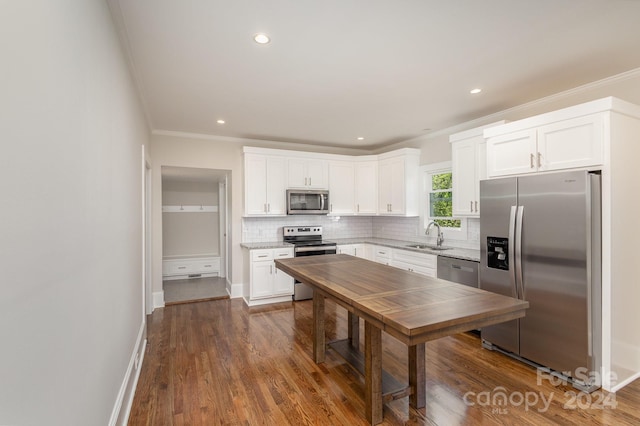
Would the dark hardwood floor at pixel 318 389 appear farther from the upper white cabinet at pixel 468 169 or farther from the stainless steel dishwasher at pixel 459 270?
the upper white cabinet at pixel 468 169

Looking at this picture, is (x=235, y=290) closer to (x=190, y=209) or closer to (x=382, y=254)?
(x=382, y=254)

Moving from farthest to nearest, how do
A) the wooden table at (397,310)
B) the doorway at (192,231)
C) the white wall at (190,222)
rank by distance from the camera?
the white wall at (190,222) < the doorway at (192,231) < the wooden table at (397,310)

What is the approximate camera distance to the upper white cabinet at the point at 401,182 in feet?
16.7

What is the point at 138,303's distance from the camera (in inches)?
119

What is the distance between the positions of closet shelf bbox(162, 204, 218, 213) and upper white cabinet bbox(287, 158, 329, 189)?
3.18 m

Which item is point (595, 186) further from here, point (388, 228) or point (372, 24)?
point (388, 228)

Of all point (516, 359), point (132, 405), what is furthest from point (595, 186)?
point (132, 405)

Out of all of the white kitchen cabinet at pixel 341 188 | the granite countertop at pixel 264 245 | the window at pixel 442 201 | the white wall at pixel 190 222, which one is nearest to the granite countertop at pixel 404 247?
the granite countertop at pixel 264 245

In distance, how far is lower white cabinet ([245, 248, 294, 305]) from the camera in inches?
185

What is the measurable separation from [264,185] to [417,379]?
11.8 ft

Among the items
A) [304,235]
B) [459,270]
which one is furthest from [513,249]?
[304,235]

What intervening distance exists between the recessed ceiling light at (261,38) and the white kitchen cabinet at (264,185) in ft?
9.13

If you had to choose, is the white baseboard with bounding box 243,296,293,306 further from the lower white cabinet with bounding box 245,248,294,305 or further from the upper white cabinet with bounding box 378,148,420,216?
the upper white cabinet with bounding box 378,148,420,216

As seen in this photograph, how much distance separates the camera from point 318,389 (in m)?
2.50
